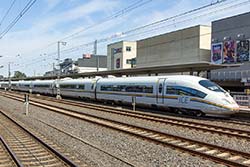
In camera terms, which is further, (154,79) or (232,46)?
(232,46)

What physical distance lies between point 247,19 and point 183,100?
129ft

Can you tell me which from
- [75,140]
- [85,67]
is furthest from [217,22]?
[85,67]

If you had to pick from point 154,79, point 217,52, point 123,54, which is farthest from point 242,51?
point 123,54

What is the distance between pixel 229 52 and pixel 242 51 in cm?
312

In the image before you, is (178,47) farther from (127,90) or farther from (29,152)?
(29,152)

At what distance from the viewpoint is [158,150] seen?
997 centimetres

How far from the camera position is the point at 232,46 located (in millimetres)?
55375

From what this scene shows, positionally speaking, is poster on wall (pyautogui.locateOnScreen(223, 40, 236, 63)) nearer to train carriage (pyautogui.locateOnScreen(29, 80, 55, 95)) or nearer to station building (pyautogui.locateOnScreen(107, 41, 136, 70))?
train carriage (pyautogui.locateOnScreen(29, 80, 55, 95))

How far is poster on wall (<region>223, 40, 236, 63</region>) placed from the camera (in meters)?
55.4

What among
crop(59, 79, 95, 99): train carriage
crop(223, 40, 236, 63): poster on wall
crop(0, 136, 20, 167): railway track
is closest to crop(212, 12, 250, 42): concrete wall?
crop(223, 40, 236, 63): poster on wall

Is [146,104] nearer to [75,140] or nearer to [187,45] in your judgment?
[75,140]

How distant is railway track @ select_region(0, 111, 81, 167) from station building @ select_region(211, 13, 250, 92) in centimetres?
4007

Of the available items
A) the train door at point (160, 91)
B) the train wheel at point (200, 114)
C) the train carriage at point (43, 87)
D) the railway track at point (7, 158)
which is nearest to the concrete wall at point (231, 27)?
the train carriage at point (43, 87)

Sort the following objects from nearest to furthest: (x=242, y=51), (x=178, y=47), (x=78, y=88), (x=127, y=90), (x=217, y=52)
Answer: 1. (x=127, y=90)
2. (x=78, y=88)
3. (x=242, y=51)
4. (x=217, y=52)
5. (x=178, y=47)
